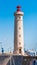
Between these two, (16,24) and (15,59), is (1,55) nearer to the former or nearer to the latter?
(15,59)

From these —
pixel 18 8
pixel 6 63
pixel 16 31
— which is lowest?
pixel 6 63

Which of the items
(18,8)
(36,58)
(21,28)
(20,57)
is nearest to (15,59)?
(20,57)

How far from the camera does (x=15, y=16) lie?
35344 mm

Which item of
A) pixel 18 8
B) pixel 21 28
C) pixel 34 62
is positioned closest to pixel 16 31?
pixel 21 28

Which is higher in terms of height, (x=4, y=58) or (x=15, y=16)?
(x=15, y=16)

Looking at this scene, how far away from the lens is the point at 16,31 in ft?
114

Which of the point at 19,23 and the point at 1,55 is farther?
the point at 19,23

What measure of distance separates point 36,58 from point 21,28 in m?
6.27

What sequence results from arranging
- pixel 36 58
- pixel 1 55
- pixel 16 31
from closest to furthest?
pixel 36 58 → pixel 1 55 → pixel 16 31

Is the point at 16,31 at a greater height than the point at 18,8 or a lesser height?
lesser

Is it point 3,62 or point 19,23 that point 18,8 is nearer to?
point 19,23

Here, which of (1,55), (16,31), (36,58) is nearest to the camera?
(36,58)

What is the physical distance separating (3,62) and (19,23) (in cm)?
588

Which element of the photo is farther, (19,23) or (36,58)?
(19,23)
